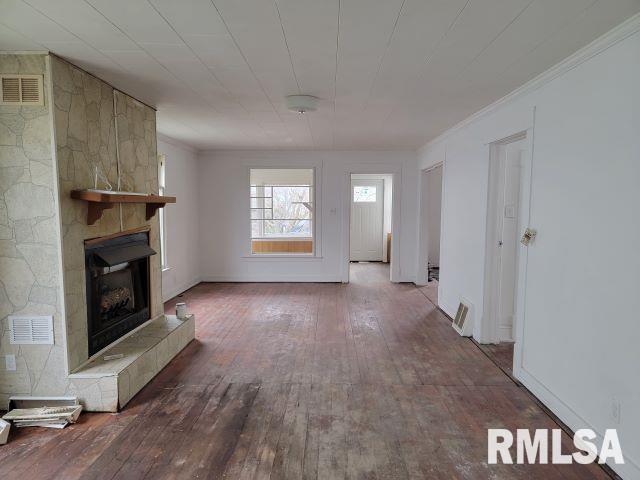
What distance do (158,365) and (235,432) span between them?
1.15m

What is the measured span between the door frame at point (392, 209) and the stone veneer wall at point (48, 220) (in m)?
4.50

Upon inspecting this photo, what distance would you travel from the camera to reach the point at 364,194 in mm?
9547

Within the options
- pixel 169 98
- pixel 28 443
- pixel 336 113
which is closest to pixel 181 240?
pixel 169 98

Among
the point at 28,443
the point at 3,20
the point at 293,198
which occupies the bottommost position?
the point at 28,443

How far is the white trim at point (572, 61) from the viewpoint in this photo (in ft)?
6.42

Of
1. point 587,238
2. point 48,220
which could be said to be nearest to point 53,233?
point 48,220

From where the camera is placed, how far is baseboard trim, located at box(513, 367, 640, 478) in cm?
194

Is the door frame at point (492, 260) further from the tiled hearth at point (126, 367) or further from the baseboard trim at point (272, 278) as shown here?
the baseboard trim at point (272, 278)

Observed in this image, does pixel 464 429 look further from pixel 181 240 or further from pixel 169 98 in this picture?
pixel 181 240

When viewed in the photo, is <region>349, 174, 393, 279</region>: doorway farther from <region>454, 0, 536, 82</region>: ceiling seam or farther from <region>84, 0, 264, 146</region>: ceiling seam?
<region>454, 0, 536, 82</region>: ceiling seam

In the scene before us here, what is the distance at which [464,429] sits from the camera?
242 centimetres

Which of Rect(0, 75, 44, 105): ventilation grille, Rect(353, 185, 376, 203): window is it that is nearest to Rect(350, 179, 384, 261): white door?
Rect(353, 185, 376, 203): window

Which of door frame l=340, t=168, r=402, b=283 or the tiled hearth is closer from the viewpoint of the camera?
the tiled hearth

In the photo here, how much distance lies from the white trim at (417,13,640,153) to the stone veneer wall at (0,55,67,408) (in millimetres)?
3336
